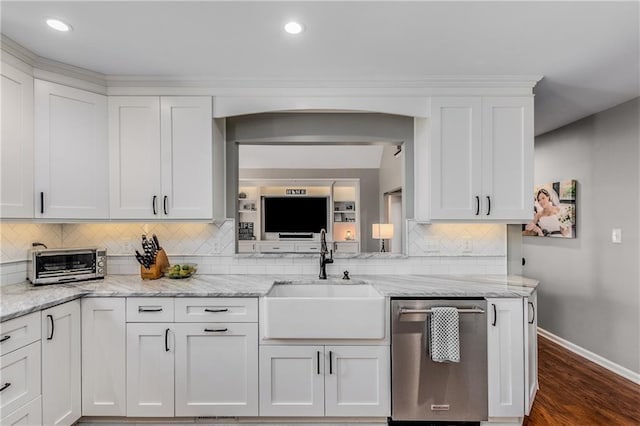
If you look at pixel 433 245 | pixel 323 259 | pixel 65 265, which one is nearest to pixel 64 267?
pixel 65 265

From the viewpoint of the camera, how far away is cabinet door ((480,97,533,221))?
240 cm

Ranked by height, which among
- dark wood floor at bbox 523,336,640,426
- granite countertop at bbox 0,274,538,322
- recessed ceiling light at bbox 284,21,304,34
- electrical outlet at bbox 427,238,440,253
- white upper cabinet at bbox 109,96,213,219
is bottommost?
A: dark wood floor at bbox 523,336,640,426

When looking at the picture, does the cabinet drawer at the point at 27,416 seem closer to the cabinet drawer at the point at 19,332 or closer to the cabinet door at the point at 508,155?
the cabinet drawer at the point at 19,332

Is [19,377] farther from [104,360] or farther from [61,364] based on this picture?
[104,360]

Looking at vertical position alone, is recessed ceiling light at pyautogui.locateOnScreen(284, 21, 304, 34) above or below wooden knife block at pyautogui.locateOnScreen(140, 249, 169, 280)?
above

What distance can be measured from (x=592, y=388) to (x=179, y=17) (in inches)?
158

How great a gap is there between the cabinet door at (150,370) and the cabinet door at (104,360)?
0.05 metres

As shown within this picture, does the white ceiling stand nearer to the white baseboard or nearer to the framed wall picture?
the framed wall picture

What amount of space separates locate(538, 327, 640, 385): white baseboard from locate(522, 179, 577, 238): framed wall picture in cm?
115

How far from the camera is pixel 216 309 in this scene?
2.09m

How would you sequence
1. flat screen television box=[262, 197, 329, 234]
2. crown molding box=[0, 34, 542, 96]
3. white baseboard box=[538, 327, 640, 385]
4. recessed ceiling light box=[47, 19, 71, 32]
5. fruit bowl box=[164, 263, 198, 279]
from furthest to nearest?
flat screen television box=[262, 197, 329, 234], white baseboard box=[538, 327, 640, 385], fruit bowl box=[164, 263, 198, 279], crown molding box=[0, 34, 542, 96], recessed ceiling light box=[47, 19, 71, 32]

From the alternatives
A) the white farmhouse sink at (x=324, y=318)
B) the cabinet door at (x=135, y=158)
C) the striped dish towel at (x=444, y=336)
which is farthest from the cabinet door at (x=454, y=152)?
the cabinet door at (x=135, y=158)

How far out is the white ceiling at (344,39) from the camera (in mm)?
1634

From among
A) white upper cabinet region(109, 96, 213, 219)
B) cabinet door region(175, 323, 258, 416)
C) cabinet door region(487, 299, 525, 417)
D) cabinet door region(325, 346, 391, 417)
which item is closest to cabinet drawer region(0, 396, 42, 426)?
cabinet door region(175, 323, 258, 416)
